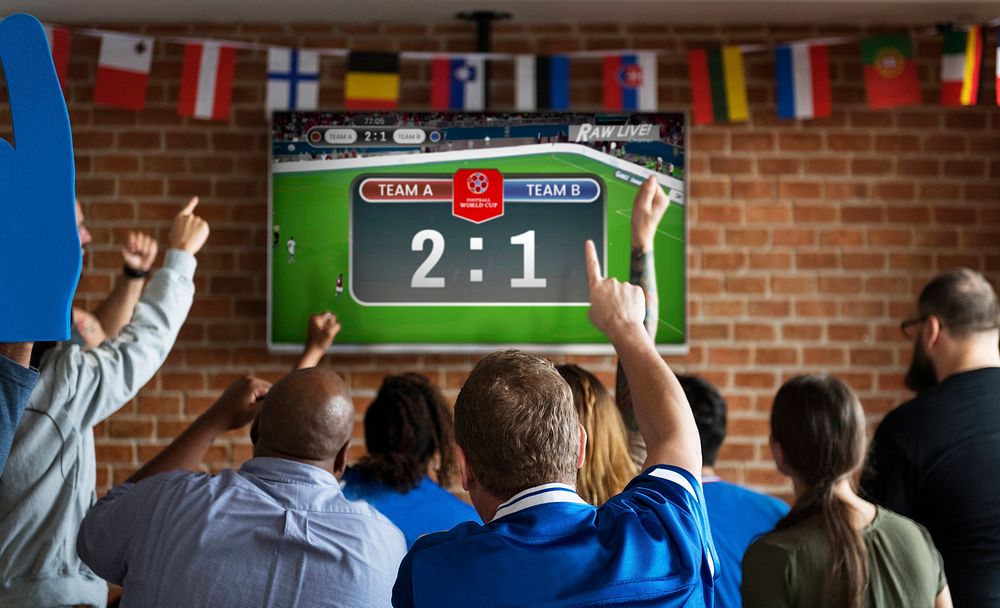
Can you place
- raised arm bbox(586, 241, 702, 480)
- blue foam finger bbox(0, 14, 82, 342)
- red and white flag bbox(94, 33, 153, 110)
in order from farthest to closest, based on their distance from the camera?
red and white flag bbox(94, 33, 153, 110) → blue foam finger bbox(0, 14, 82, 342) → raised arm bbox(586, 241, 702, 480)

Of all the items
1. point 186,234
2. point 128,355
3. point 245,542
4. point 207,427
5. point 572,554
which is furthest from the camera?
point 186,234

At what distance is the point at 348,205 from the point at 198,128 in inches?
24.2

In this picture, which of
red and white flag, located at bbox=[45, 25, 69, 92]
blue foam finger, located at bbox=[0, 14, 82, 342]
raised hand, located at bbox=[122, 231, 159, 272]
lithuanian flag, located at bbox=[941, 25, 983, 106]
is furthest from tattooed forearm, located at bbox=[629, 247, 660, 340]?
red and white flag, located at bbox=[45, 25, 69, 92]

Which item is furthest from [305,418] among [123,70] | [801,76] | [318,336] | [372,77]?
[801,76]

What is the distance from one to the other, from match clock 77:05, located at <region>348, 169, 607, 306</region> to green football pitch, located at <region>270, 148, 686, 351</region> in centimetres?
3

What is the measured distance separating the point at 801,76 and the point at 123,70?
224cm

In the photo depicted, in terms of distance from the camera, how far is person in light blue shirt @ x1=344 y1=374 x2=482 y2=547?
209cm

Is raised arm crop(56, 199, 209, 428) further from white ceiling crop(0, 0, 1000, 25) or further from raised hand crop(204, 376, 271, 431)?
white ceiling crop(0, 0, 1000, 25)

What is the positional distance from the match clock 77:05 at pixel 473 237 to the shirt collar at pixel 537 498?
6.86 ft

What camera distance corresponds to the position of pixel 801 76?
3.43 metres

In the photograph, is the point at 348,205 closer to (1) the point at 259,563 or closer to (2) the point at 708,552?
(1) the point at 259,563

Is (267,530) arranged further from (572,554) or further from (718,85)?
(718,85)

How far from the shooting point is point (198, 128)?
3451mm

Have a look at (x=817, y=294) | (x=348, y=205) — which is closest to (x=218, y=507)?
(x=348, y=205)
